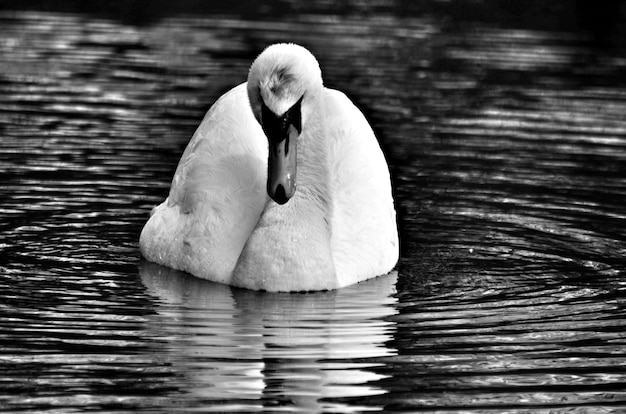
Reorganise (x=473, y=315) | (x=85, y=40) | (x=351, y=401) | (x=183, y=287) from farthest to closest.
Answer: (x=85, y=40), (x=183, y=287), (x=473, y=315), (x=351, y=401)

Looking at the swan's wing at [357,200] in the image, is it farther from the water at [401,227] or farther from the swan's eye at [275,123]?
the swan's eye at [275,123]

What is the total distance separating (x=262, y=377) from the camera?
352 inches

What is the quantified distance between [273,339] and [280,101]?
1.56m

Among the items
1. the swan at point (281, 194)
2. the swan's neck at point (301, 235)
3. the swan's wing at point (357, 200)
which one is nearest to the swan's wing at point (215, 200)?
the swan at point (281, 194)

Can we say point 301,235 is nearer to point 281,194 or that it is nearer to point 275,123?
point 281,194

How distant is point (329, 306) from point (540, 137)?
255 inches

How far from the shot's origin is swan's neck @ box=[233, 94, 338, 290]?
436 inches

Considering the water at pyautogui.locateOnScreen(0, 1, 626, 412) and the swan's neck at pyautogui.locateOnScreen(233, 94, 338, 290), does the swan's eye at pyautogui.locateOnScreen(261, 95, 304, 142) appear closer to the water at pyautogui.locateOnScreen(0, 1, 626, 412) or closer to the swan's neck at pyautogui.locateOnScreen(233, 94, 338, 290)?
the swan's neck at pyautogui.locateOnScreen(233, 94, 338, 290)

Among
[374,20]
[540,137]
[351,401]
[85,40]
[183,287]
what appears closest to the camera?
[351,401]

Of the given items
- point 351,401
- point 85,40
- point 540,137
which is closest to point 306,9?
point 85,40

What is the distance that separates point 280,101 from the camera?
1036 cm

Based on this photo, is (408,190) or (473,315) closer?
(473,315)

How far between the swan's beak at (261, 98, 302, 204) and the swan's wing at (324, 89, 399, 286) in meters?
1.14

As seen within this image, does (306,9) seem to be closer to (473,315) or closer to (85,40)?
(85,40)
